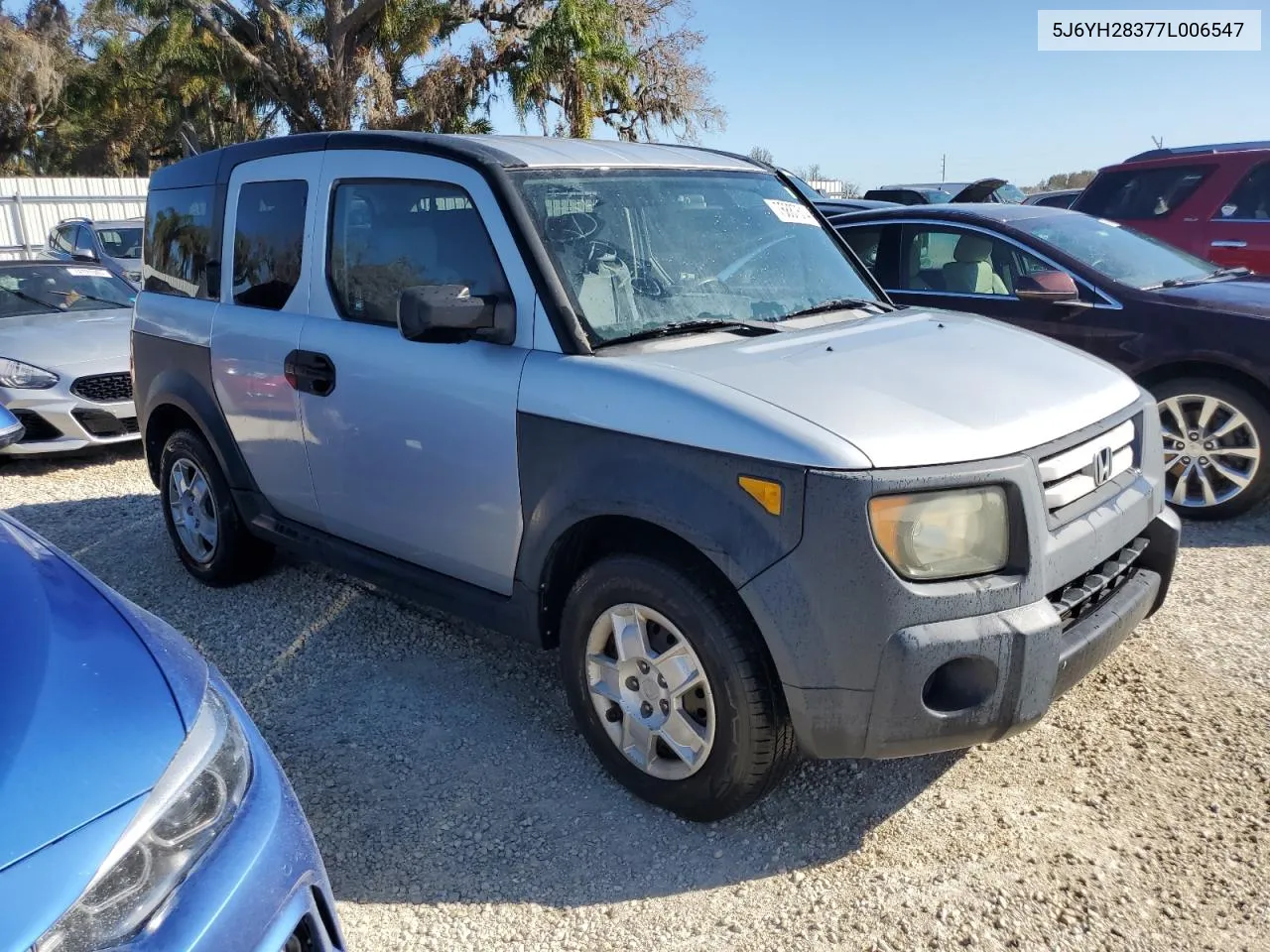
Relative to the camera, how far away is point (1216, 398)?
5223 mm

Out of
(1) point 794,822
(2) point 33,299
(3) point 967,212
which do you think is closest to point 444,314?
(1) point 794,822

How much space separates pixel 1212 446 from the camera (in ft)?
17.2

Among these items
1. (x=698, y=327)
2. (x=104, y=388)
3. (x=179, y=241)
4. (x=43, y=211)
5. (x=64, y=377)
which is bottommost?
(x=104, y=388)

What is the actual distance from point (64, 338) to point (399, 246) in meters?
5.28

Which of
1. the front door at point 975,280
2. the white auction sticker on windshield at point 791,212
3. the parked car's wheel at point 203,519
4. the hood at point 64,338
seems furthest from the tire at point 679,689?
the hood at point 64,338

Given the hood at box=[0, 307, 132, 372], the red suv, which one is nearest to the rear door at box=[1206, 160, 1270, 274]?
the red suv

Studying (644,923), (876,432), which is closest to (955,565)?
(876,432)

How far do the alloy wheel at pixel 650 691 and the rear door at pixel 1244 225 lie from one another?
6.79 meters

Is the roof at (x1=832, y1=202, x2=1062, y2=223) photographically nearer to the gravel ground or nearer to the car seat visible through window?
the car seat visible through window

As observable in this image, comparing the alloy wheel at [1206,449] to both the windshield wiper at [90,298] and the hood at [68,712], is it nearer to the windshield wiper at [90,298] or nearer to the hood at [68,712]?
the hood at [68,712]

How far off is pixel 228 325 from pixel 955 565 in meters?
3.07

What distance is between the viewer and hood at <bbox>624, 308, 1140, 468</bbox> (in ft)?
8.18

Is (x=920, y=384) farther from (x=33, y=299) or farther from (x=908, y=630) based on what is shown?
(x=33, y=299)

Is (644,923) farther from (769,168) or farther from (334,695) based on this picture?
(769,168)
